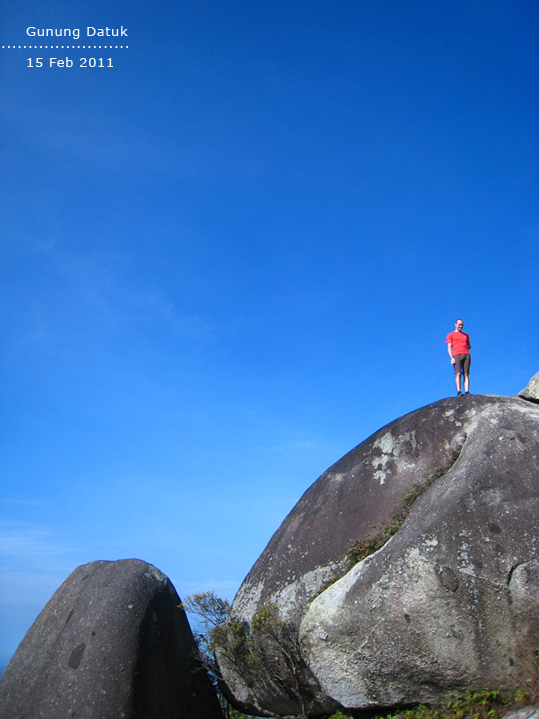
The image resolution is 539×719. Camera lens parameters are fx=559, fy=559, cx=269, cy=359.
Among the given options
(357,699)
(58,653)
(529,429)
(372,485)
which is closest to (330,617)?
(357,699)

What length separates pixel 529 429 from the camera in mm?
9219

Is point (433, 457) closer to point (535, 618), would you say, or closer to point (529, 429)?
point (529, 429)

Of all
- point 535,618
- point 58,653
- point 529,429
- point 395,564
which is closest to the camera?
point 535,618

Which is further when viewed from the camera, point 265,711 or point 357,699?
point 265,711

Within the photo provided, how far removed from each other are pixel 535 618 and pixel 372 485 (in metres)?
3.38

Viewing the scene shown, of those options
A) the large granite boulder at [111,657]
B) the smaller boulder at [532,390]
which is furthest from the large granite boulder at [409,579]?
the large granite boulder at [111,657]

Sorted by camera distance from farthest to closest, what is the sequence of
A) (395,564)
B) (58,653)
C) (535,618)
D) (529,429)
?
(58,653) < (529,429) < (395,564) < (535,618)

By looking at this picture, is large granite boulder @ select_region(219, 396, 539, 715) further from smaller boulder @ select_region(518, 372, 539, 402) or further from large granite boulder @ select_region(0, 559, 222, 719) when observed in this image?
large granite boulder @ select_region(0, 559, 222, 719)

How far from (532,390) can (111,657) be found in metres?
8.93

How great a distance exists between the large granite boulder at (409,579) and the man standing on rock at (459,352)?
1.44 metres

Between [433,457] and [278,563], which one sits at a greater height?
[433,457]

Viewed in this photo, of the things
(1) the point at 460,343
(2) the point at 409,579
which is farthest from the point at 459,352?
(2) the point at 409,579

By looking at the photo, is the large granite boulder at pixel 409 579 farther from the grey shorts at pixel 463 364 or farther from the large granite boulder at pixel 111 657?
the grey shorts at pixel 463 364

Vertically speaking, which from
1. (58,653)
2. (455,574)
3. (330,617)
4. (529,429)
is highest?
(529,429)
